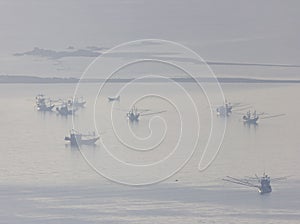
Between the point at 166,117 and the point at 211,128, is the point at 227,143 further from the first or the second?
the point at 166,117

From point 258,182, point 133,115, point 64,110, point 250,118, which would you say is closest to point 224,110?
point 250,118

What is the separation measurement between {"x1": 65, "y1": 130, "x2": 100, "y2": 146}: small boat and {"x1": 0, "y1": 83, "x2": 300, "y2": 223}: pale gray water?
0.19m

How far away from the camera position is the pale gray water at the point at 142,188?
12867 mm

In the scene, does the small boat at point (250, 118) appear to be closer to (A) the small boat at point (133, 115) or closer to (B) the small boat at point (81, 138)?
(A) the small boat at point (133, 115)

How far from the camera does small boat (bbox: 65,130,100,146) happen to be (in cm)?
1853

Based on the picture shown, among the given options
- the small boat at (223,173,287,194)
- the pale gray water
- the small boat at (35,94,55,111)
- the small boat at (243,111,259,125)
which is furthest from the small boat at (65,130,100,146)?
the small boat at (35,94,55,111)

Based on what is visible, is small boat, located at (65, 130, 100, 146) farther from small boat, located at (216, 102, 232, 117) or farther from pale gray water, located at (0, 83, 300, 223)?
small boat, located at (216, 102, 232, 117)

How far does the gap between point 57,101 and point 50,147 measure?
7.50 metres

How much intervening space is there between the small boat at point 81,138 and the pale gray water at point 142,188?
19 centimetres

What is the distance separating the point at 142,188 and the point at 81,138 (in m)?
4.66

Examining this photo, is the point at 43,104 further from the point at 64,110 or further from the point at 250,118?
the point at 250,118

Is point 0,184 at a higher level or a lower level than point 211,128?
lower

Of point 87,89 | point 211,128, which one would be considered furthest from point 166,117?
point 87,89

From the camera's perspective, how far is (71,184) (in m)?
14.5
